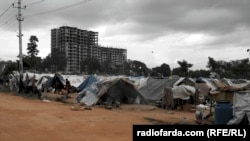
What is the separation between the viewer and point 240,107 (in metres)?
13.6

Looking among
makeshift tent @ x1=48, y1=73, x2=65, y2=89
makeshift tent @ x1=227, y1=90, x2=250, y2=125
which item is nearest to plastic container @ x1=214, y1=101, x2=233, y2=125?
makeshift tent @ x1=227, y1=90, x2=250, y2=125

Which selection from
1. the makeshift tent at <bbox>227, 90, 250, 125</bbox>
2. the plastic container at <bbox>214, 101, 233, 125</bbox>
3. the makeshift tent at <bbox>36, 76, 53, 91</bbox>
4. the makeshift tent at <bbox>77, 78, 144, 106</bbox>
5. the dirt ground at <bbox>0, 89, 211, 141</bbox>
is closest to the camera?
the dirt ground at <bbox>0, 89, 211, 141</bbox>

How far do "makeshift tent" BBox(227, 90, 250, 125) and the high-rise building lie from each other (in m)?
63.6

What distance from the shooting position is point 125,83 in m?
25.6

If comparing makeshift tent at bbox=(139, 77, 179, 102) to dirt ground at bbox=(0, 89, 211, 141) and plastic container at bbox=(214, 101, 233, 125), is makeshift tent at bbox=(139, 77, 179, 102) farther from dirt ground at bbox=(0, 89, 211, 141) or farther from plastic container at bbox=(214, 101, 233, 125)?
plastic container at bbox=(214, 101, 233, 125)

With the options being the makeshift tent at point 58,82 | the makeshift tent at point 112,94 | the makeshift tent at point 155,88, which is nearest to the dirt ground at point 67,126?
the makeshift tent at point 112,94

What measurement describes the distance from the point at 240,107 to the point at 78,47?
7418cm

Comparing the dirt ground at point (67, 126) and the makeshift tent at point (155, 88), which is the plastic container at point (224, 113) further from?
the makeshift tent at point (155, 88)

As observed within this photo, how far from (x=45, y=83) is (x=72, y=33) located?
3486 centimetres

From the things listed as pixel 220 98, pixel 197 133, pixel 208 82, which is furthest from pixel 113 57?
pixel 197 133

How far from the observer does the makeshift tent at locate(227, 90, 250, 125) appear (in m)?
13.3

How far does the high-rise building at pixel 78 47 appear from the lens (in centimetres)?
7868

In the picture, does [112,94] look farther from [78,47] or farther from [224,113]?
[78,47]

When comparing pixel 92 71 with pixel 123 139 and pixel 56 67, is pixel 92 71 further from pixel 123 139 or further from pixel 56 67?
pixel 123 139
